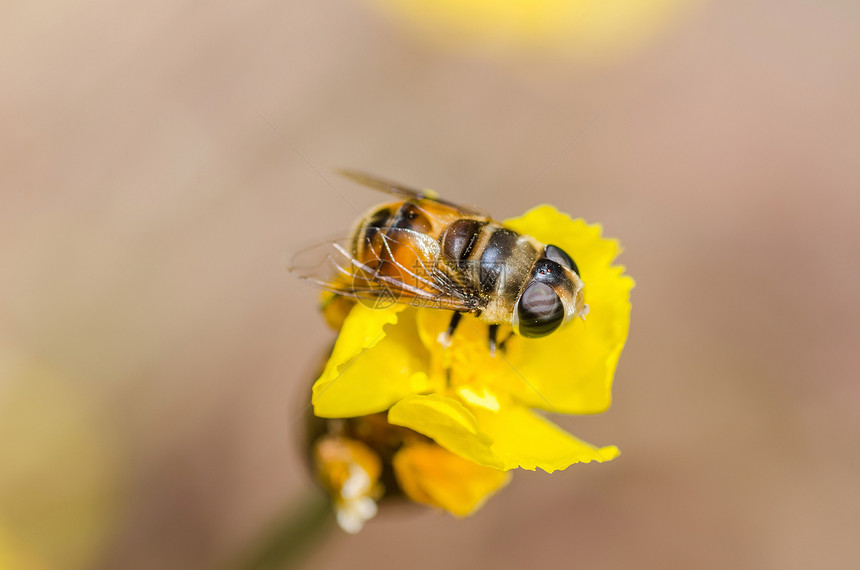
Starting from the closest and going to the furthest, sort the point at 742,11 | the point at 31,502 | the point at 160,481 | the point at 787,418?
1. the point at 31,502
2. the point at 160,481
3. the point at 787,418
4. the point at 742,11

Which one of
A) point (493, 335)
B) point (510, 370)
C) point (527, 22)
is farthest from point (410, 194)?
point (527, 22)

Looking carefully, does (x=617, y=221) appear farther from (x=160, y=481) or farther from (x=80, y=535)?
(x=80, y=535)

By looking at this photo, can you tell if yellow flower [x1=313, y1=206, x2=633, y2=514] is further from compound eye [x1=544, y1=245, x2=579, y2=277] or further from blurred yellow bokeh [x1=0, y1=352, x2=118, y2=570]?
blurred yellow bokeh [x1=0, y1=352, x2=118, y2=570]

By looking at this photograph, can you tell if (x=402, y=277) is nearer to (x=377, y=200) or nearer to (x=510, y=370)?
(x=510, y=370)

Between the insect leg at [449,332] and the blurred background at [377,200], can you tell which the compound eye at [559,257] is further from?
the blurred background at [377,200]

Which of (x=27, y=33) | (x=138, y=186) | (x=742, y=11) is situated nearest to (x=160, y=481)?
(x=138, y=186)

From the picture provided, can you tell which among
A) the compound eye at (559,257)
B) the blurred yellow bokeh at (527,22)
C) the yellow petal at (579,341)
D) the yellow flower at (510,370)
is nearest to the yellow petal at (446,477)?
the yellow flower at (510,370)
